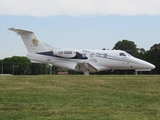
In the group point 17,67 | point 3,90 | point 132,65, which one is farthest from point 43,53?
point 17,67

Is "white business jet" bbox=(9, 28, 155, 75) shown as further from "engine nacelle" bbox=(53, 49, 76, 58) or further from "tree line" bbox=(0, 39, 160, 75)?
"tree line" bbox=(0, 39, 160, 75)

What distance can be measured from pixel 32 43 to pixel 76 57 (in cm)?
509

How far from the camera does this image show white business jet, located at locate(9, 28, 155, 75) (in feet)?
109

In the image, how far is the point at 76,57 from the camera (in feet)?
109

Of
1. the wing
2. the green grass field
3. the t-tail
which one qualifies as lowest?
the green grass field

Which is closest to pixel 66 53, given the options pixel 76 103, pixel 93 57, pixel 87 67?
pixel 87 67

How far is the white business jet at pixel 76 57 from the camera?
33188 millimetres

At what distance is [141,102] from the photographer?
10742mm

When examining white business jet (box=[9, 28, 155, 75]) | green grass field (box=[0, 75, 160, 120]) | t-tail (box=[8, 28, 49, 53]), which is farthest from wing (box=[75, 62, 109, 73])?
green grass field (box=[0, 75, 160, 120])

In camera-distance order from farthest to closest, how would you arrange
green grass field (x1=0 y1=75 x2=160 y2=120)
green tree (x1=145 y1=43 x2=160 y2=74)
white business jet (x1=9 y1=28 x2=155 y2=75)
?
green tree (x1=145 y1=43 x2=160 y2=74), white business jet (x1=9 y1=28 x2=155 y2=75), green grass field (x1=0 y1=75 x2=160 y2=120)

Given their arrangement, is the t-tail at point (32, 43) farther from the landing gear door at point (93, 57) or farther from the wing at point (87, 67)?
the landing gear door at point (93, 57)

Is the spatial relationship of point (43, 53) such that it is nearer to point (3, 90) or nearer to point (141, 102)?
point (3, 90)

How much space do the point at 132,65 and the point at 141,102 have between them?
23.3 m

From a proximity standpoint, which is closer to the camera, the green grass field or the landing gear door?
the green grass field
